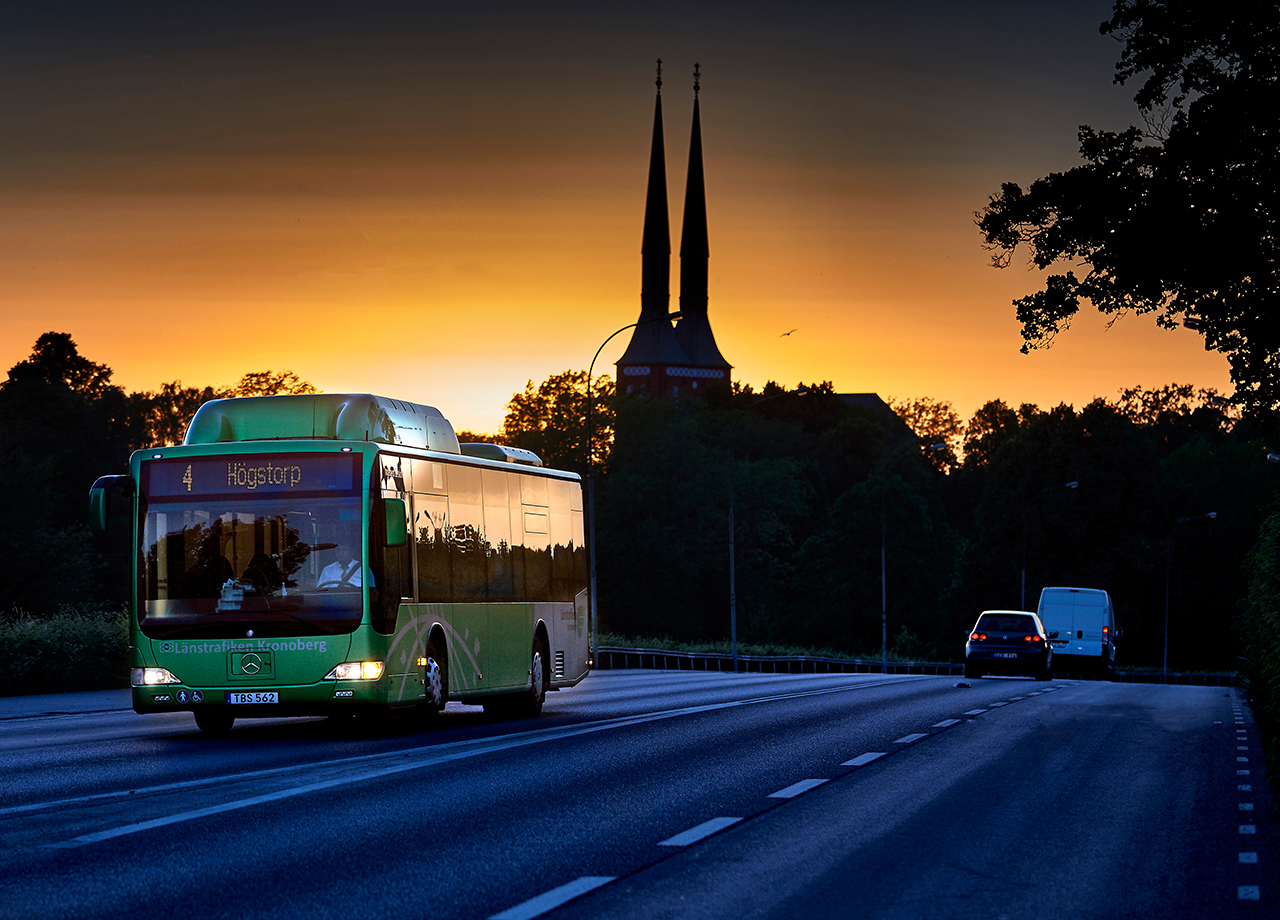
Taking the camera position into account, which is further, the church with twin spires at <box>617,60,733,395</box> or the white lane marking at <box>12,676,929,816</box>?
the church with twin spires at <box>617,60,733,395</box>

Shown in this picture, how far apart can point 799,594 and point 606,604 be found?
1237cm

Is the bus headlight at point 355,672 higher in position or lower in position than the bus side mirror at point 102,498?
lower

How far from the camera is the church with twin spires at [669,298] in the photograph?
15138 centimetres

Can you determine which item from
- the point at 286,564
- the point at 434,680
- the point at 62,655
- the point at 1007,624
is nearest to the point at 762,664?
the point at 1007,624

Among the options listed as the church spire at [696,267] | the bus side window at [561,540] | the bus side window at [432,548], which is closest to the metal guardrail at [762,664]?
the bus side window at [561,540]

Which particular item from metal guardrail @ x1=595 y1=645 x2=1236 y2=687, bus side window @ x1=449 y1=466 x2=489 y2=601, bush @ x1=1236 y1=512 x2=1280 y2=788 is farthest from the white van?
bus side window @ x1=449 y1=466 x2=489 y2=601

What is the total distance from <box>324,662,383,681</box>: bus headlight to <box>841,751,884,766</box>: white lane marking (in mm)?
4719

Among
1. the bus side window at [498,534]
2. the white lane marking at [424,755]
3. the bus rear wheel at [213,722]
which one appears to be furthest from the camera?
the bus side window at [498,534]

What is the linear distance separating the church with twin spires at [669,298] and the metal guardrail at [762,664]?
2350 inches

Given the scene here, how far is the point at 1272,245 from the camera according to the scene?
803 inches

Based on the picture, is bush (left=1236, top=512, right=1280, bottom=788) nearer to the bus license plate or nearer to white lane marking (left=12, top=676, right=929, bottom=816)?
white lane marking (left=12, top=676, right=929, bottom=816)

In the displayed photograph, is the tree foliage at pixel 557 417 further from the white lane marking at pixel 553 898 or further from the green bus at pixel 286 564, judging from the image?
the white lane marking at pixel 553 898

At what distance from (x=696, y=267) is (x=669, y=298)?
389cm

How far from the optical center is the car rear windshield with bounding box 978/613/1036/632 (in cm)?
4050
